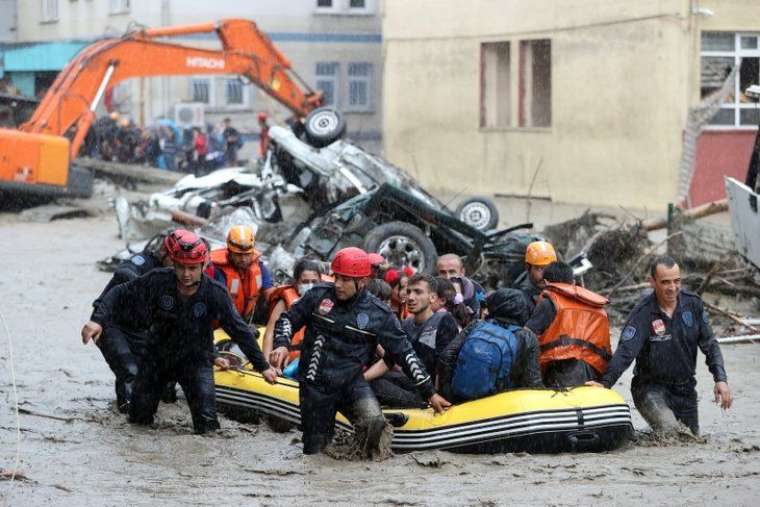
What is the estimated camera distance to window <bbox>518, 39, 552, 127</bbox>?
100 ft

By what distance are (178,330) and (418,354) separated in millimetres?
1528

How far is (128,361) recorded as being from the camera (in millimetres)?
10195

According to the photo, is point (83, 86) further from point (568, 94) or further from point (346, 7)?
point (346, 7)

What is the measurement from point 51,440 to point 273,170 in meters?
9.42

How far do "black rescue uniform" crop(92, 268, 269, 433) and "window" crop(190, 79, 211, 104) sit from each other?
3186 centimetres

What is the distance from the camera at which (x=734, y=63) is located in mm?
25891

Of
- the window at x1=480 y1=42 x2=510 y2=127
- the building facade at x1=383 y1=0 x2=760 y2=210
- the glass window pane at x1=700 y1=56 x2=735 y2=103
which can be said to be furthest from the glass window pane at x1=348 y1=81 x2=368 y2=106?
the glass window pane at x1=700 y1=56 x2=735 y2=103

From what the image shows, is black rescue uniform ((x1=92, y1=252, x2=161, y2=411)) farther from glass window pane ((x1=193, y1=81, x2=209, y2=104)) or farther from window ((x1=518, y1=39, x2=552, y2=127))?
glass window pane ((x1=193, y1=81, x2=209, y2=104))

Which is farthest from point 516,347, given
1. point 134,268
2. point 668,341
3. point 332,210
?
point 332,210

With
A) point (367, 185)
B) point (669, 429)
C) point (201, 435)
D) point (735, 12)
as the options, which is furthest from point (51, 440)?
point (735, 12)

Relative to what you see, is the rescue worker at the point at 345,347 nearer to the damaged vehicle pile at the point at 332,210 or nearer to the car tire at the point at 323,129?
the damaged vehicle pile at the point at 332,210

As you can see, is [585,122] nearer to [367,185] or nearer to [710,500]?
[367,185]

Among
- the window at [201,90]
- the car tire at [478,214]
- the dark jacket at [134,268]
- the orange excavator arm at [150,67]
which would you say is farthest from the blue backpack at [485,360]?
the window at [201,90]

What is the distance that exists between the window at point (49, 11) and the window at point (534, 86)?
2196cm
